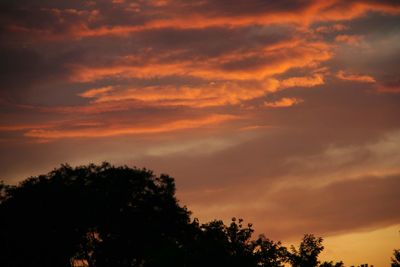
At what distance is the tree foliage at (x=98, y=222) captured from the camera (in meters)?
75.7

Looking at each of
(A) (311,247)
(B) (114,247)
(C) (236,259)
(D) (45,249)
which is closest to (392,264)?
(A) (311,247)

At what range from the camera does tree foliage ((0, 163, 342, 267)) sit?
75.7 meters

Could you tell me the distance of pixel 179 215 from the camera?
8512cm

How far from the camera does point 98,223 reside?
80562mm

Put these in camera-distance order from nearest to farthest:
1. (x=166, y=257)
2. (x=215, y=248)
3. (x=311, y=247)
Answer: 1. (x=166, y=257)
2. (x=215, y=248)
3. (x=311, y=247)

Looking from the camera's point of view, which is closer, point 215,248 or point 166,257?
point 166,257

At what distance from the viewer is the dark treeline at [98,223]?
7569cm

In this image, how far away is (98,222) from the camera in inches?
3167

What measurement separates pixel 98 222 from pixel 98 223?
20 centimetres

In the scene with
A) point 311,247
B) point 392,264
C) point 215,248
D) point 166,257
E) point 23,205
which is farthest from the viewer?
point 311,247

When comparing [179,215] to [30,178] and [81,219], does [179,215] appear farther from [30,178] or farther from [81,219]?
[30,178]

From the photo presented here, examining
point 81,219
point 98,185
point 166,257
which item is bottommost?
point 166,257

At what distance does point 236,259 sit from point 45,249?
2530cm

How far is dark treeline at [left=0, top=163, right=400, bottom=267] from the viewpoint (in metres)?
75.7
